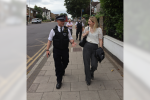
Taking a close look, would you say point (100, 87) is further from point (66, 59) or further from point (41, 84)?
point (41, 84)

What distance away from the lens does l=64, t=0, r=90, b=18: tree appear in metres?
51.7

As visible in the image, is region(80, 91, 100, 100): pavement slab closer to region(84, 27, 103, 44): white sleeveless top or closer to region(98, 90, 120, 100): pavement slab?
region(98, 90, 120, 100): pavement slab

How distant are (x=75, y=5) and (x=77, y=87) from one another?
51763 mm

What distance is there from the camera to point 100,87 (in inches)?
157

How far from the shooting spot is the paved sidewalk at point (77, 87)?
3516 mm

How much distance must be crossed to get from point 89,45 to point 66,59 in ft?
2.49

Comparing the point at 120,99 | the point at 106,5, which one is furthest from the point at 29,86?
the point at 106,5

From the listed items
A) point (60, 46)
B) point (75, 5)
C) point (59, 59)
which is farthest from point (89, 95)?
point (75, 5)

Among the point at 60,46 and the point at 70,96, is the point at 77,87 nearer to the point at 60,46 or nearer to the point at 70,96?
the point at 70,96

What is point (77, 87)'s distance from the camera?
13.1ft

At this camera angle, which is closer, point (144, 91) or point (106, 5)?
point (144, 91)

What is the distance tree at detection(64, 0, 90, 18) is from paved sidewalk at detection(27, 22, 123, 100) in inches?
1920

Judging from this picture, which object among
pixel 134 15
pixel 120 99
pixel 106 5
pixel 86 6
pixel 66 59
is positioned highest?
pixel 86 6

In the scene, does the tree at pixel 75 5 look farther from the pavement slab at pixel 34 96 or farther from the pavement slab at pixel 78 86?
the pavement slab at pixel 34 96
